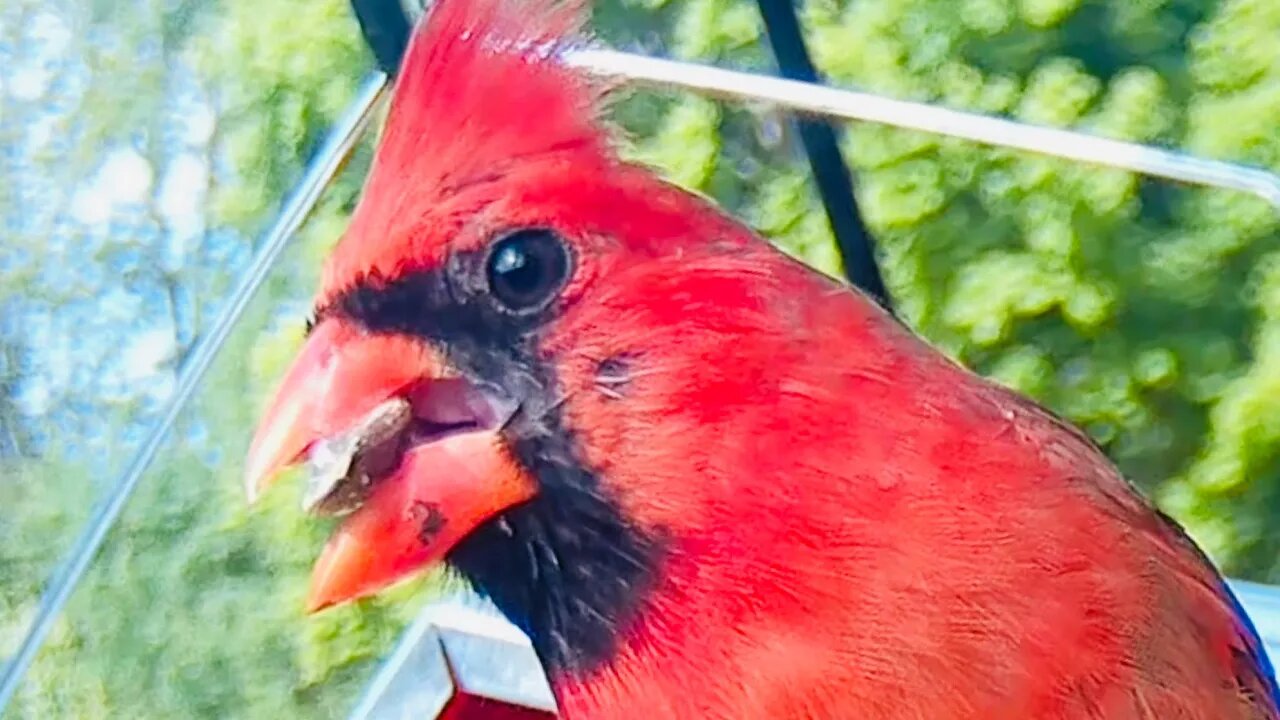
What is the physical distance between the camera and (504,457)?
34.7 inches

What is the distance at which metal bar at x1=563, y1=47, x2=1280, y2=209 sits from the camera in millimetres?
1137

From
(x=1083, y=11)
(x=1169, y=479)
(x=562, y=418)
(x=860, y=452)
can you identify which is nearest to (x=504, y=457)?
(x=562, y=418)

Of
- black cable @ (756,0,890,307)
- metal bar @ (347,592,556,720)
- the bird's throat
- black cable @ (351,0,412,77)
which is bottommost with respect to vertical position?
metal bar @ (347,592,556,720)

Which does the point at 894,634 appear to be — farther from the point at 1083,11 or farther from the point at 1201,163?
the point at 1083,11

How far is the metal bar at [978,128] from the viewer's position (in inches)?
44.8

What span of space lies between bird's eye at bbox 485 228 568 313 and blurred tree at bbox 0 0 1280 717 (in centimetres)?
13

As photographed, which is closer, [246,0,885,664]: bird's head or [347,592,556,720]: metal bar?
[246,0,885,664]: bird's head

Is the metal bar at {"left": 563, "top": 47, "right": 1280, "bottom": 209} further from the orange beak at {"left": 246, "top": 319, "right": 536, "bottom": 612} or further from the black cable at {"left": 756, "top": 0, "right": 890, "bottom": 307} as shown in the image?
the orange beak at {"left": 246, "top": 319, "right": 536, "bottom": 612}

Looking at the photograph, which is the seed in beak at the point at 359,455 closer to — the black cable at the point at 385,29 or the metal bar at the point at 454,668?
the metal bar at the point at 454,668

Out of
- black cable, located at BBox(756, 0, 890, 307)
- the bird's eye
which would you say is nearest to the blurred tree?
black cable, located at BBox(756, 0, 890, 307)

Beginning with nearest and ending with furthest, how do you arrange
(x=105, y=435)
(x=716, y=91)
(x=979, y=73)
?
(x=716, y=91) → (x=979, y=73) → (x=105, y=435)

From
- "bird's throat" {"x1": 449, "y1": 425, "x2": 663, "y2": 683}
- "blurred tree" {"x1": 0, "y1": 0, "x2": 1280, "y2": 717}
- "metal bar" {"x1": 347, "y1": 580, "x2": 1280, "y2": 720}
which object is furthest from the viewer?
"blurred tree" {"x1": 0, "y1": 0, "x2": 1280, "y2": 717}

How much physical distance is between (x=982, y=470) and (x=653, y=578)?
17cm

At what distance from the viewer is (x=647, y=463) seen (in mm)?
880
